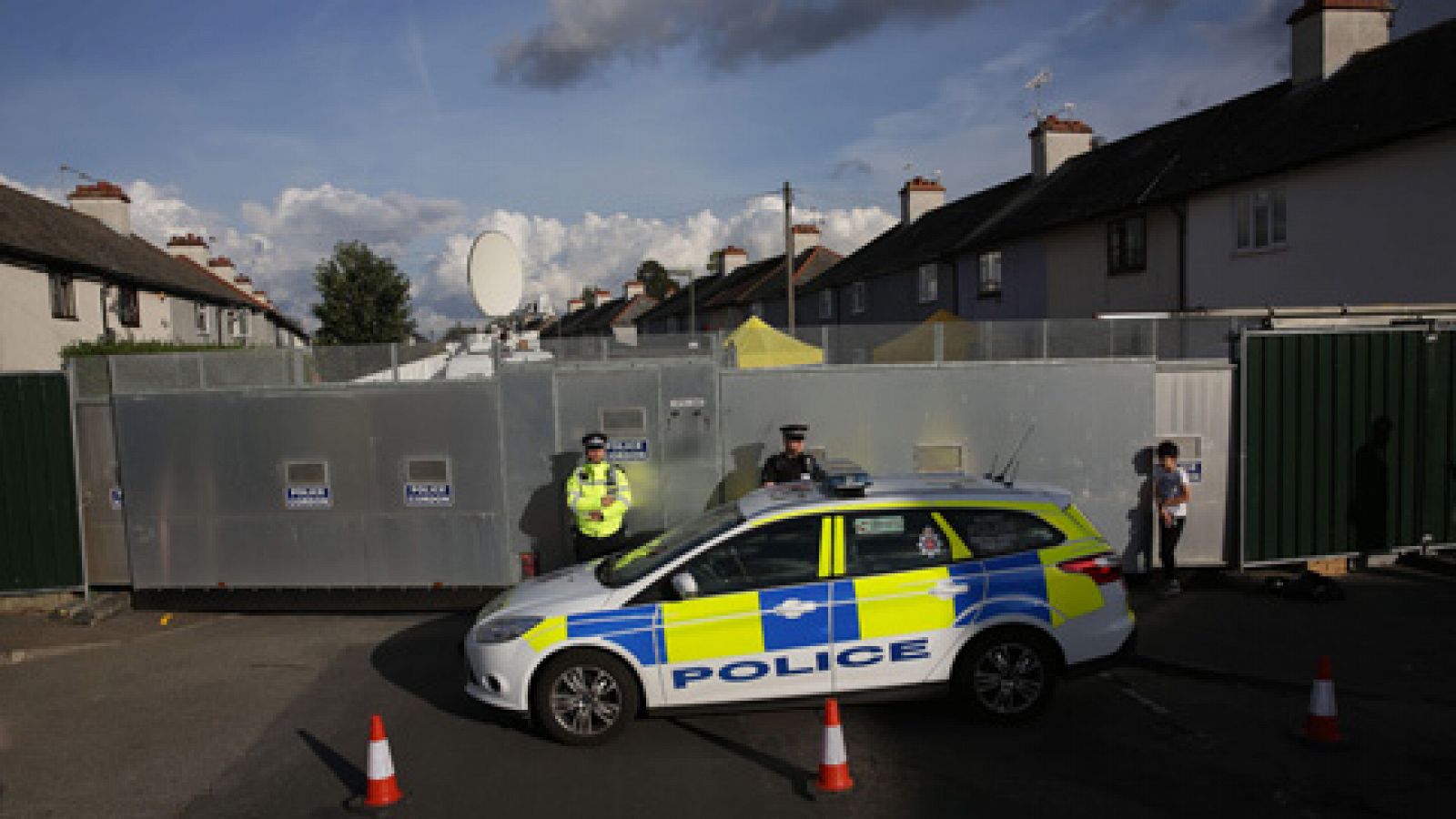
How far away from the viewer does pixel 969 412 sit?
888 cm

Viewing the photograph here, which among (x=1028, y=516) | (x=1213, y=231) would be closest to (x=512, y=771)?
(x=1028, y=516)

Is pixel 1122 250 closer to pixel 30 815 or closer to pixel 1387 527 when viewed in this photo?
pixel 1387 527

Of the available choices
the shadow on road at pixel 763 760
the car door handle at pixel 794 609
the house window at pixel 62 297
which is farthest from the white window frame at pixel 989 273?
the house window at pixel 62 297

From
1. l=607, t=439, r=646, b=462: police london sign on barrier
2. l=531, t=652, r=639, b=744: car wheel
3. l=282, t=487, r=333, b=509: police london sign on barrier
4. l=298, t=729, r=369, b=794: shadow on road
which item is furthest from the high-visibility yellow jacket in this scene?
l=282, t=487, r=333, b=509: police london sign on barrier

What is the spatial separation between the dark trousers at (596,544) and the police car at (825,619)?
6.86 ft

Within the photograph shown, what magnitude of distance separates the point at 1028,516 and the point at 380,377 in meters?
6.82

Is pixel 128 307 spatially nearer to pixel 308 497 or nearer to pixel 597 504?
pixel 308 497

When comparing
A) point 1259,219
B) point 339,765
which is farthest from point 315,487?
point 1259,219

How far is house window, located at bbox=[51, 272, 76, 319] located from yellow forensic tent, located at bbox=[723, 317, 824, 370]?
640 inches

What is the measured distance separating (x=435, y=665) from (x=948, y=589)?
426cm

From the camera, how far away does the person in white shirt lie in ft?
28.1

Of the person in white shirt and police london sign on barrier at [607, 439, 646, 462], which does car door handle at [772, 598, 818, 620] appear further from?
the person in white shirt

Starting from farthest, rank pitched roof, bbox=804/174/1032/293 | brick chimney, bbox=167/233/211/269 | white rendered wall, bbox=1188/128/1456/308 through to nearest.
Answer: brick chimney, bbox=167/233/211/269, pitched roof, bbox=804/174/1032/293, white rendered wall, bbox=1188/128/1456/308

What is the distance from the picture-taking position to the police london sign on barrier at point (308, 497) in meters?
9.05
